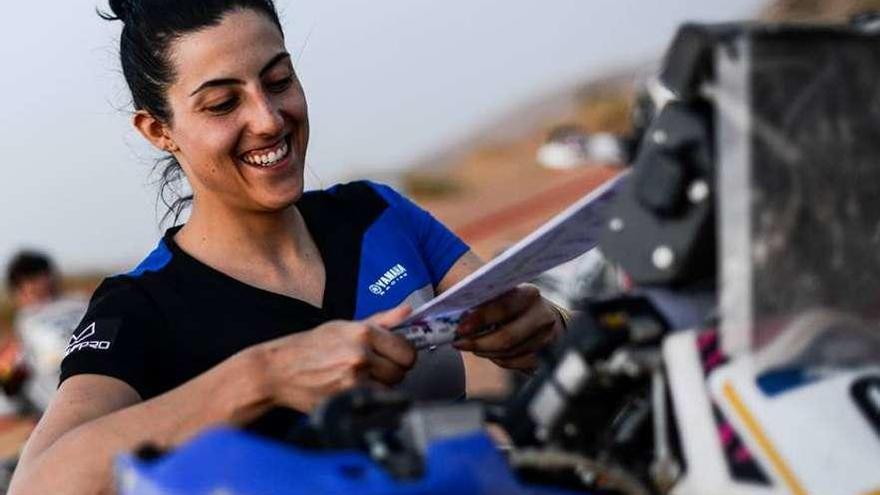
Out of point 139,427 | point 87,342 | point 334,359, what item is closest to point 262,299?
point 87,342

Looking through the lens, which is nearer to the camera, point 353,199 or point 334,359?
point 334,359

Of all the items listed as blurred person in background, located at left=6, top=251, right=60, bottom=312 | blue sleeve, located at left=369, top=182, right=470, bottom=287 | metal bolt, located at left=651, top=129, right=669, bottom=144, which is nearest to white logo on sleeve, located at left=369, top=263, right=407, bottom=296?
blue sleeve, located at left=369, top=182, right=470, bottom=287

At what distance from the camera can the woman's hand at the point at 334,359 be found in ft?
9.61

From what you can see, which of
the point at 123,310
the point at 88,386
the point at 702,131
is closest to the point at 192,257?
the point at 123,310

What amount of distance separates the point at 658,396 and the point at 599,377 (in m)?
0.10

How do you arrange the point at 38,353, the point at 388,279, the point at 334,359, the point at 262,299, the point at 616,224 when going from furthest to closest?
the point at 38,353 < the point at 388,279 < the point at 262,299 < the point at 334,359 < the point at 616,224

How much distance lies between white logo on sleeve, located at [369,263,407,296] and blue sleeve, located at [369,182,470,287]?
5.1 inches

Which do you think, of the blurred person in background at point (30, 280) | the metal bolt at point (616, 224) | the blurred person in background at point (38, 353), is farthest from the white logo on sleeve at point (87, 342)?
the blurred person in background at point (30, 280)

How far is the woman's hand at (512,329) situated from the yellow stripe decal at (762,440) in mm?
1013

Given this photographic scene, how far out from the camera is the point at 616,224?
2525 millimetres

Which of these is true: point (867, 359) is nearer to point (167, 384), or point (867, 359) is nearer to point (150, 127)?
point (167, 384)

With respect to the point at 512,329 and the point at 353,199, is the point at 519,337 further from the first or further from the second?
the point at 353,199

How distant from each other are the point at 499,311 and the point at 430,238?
732mm

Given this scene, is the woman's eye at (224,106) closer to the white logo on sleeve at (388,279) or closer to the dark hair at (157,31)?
the dark hair at (157,31)
